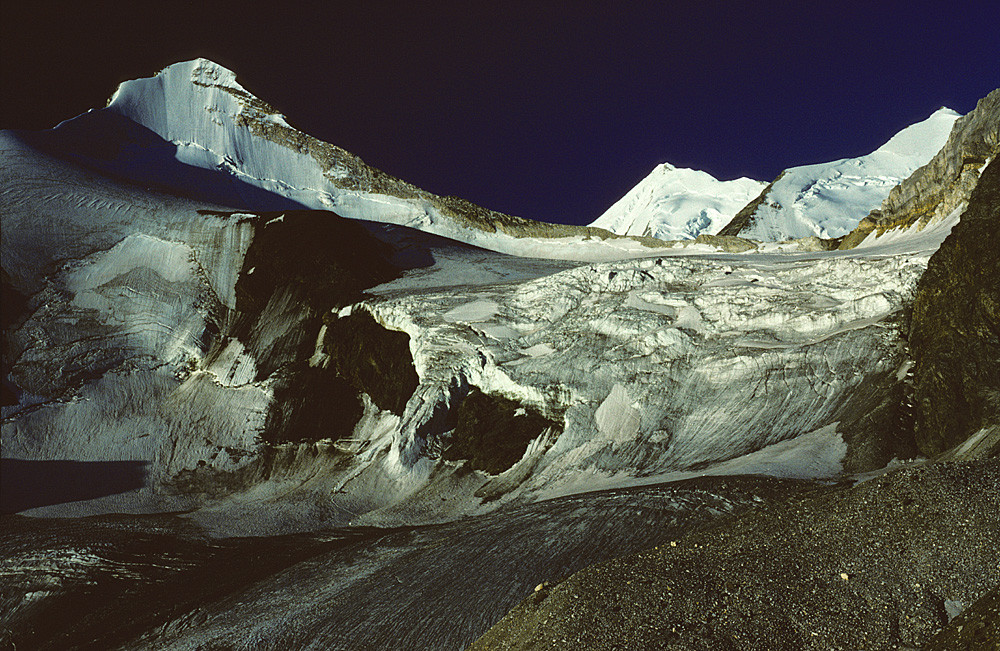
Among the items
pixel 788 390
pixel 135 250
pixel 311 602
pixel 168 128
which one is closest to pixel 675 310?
pixel 788 390

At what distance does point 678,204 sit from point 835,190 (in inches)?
844

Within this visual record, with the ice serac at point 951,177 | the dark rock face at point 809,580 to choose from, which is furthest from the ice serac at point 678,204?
the dark rock face at point 809,580

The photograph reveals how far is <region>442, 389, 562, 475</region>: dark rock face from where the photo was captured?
1750cm

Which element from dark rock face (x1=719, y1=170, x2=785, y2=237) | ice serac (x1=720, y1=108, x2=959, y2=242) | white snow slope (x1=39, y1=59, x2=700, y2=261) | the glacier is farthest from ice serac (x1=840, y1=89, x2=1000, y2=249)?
dark rock face (x1=719, y1=170, x2=785, y2=237)

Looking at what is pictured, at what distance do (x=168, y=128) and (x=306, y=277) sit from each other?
21719 mm

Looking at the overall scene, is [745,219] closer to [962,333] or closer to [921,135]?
[921,135]

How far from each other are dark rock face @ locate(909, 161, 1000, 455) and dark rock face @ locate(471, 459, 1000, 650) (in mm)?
5680

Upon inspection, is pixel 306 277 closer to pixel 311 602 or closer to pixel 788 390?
pixel 311 602

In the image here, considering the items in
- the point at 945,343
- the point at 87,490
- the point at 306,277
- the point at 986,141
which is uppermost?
the point at 986,141

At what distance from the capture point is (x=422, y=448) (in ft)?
60.4

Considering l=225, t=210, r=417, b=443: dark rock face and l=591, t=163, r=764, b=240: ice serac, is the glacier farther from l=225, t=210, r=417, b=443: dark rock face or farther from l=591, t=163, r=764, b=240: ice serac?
l=591, t=163, r=764, b=240: ice serac

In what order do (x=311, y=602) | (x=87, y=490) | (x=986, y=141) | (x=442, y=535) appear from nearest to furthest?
(x=311, y=602) → (x=442, y=535) → (x=87, y=490) → (x=986, y=141)

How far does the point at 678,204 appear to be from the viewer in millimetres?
86375

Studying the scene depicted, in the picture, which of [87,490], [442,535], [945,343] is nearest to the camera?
[442,535]
